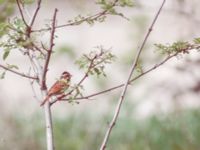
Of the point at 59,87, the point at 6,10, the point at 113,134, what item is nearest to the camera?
the point at 59,87

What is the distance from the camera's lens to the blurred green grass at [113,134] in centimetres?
Result: 369

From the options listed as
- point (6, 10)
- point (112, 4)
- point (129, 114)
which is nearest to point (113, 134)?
point (129, 114)

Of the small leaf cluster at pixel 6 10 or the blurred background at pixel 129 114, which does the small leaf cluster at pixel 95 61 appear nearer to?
the small leaf cluster at pixel 6 10

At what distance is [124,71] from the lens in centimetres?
473

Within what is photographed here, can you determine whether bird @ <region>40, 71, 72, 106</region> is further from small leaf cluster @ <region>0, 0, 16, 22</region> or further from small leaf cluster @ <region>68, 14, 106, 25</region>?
small leaf cluster @ <region>0, 0, 16, 22</region>

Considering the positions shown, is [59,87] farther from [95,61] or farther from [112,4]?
[112,4]

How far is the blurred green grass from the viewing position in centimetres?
369

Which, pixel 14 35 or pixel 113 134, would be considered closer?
pixel 14 35

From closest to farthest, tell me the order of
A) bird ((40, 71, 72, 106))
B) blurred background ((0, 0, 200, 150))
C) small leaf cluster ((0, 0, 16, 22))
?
bird ((40, 71, 72, 106)), small leaf cluster ((0, 0, 16, 22)), blurred background ((0, 0, 200, 150))

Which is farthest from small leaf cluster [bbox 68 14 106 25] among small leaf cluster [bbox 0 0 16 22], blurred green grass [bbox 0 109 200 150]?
blurred green grass [bbox 0 109 200 150]

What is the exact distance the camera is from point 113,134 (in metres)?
4.05

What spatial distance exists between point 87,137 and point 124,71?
0.97m

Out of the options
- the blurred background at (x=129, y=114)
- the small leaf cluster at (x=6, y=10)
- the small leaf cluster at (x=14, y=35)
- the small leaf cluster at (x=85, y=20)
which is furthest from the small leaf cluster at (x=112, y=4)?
the blurred background at (x=129, y=114)

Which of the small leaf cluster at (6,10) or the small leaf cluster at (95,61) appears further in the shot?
the small leaf cluster at (6,10)
